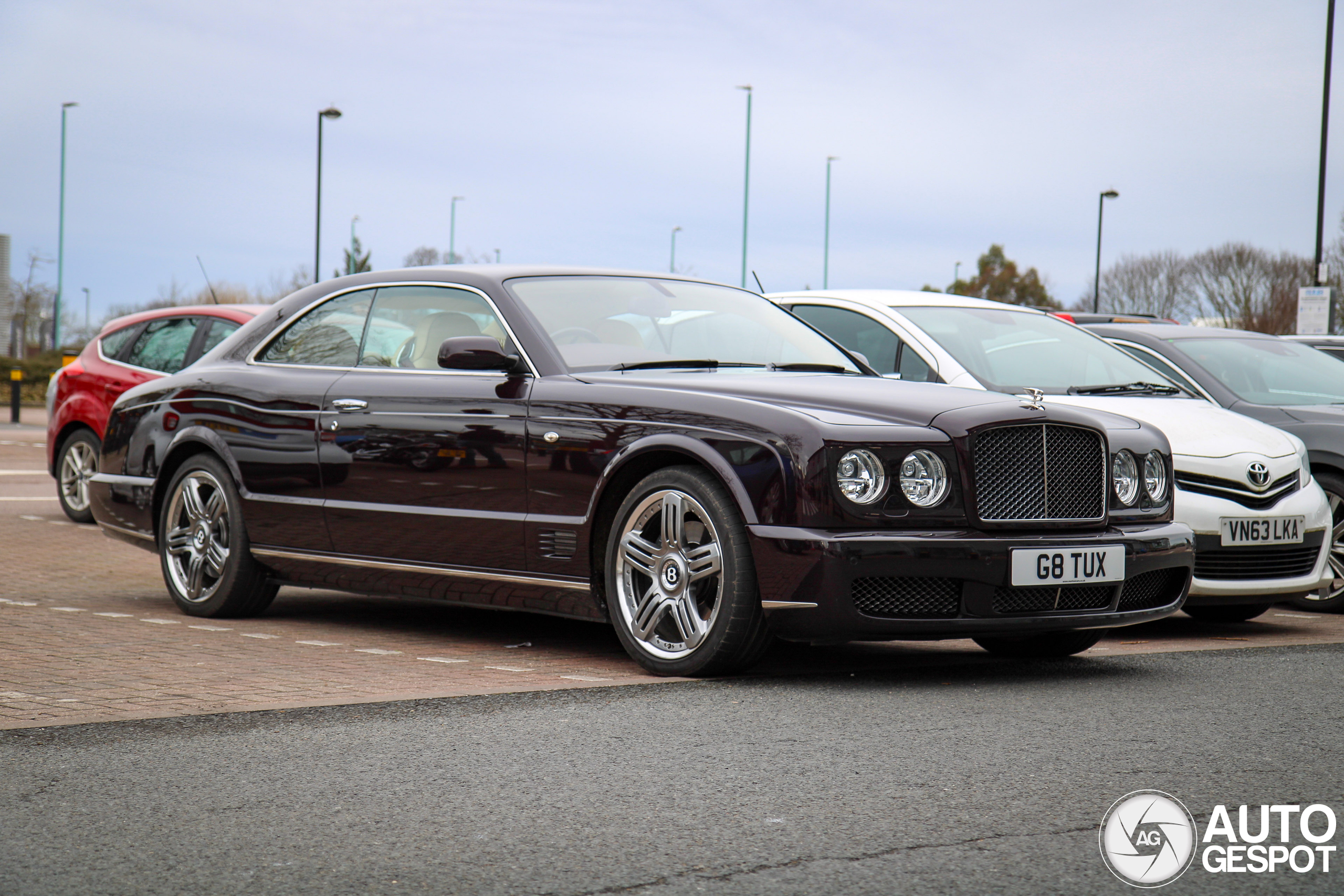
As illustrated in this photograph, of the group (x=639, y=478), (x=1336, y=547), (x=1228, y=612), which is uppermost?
(x=639, y=478)

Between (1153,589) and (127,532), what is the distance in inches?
196

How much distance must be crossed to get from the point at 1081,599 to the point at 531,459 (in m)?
2.08

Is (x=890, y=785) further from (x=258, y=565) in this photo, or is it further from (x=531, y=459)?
(x=258, y=565)

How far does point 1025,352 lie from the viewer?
27.2 feet

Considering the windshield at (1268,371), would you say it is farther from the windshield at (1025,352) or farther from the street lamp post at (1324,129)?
the street lamp post at (1324,129)

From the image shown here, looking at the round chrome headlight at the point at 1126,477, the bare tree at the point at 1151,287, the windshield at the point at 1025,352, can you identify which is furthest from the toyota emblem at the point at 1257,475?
the bare tree at the point at 1151,287

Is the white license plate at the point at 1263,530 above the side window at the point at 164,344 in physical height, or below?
below

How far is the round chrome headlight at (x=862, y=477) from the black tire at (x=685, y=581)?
1.25ft

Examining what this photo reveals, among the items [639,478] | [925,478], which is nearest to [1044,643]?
[925,478]

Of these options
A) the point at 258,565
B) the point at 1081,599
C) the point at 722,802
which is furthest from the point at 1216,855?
the point at 258,565

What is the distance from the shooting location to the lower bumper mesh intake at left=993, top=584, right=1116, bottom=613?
527 centimetres

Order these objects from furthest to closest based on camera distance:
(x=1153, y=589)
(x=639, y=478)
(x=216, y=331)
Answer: (x=216, y=331), (x=1153, y=589), (x=639, y=478)

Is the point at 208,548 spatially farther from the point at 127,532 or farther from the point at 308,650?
the point at 308,650

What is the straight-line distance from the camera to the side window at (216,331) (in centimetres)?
1135
